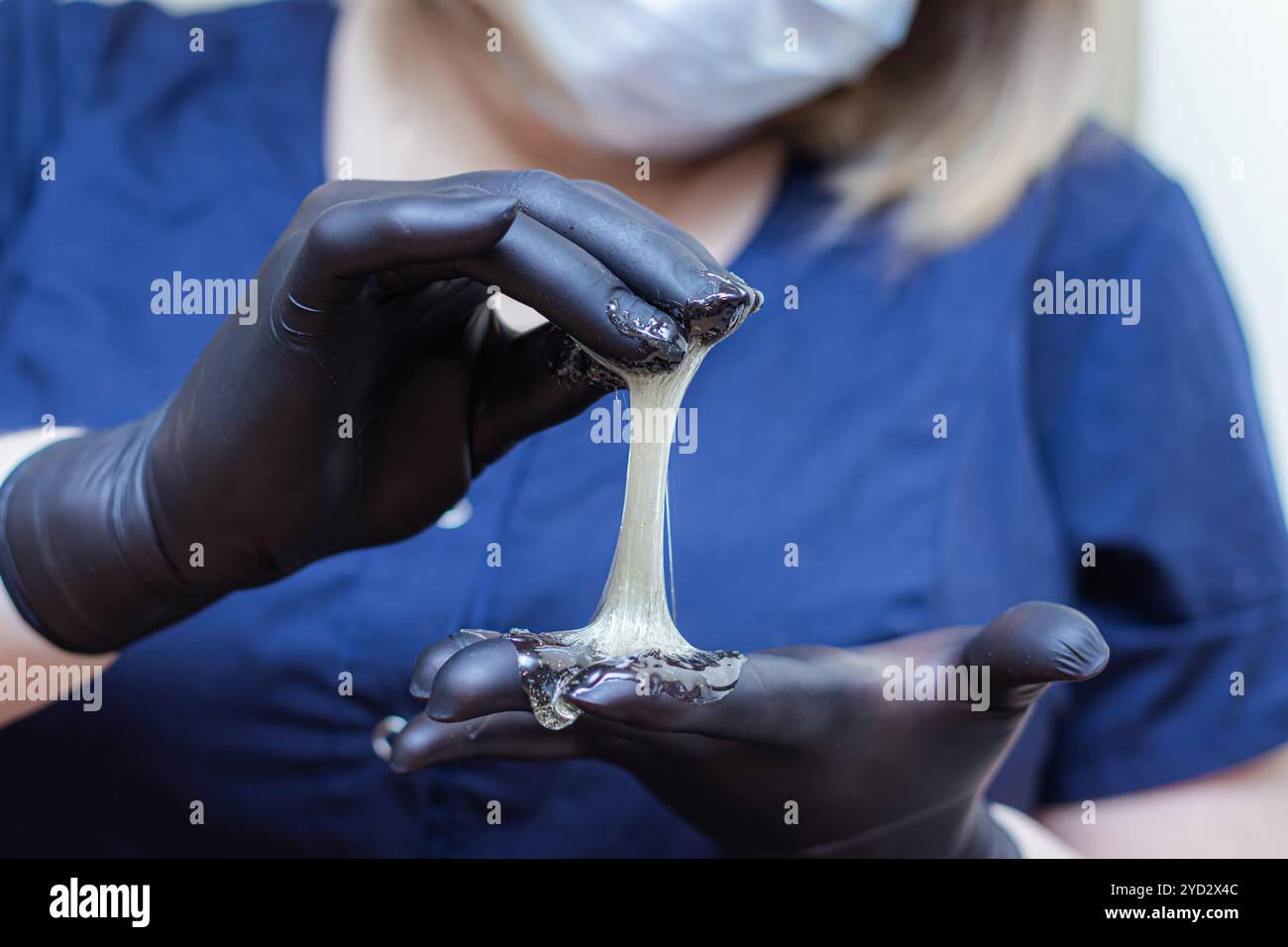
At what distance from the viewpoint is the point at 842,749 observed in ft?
1.79

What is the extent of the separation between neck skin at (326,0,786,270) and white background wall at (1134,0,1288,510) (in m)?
0.57

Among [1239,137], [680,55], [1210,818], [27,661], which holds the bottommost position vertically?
[1210,818]

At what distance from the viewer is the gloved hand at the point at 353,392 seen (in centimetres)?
45

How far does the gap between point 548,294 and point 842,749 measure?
262 mm

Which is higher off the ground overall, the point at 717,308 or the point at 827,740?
the point at 717,308

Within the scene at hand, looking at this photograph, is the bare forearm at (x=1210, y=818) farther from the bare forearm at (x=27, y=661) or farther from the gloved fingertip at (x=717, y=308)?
the bare forearm at (x=27, y=661)

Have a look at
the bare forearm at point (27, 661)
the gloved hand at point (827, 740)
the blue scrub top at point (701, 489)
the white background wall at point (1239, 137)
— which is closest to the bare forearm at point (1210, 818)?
the blue scrub top at point (701, 489)

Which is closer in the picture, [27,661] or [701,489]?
[27,661]

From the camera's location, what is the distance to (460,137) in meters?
0.87

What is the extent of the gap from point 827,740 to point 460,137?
22.1 inches

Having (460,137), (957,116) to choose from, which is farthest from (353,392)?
(957,116)

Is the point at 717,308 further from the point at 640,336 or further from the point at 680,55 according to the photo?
the point at 680,55

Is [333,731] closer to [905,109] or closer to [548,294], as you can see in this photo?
[548,294]

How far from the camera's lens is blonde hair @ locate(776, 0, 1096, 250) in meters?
0.87
